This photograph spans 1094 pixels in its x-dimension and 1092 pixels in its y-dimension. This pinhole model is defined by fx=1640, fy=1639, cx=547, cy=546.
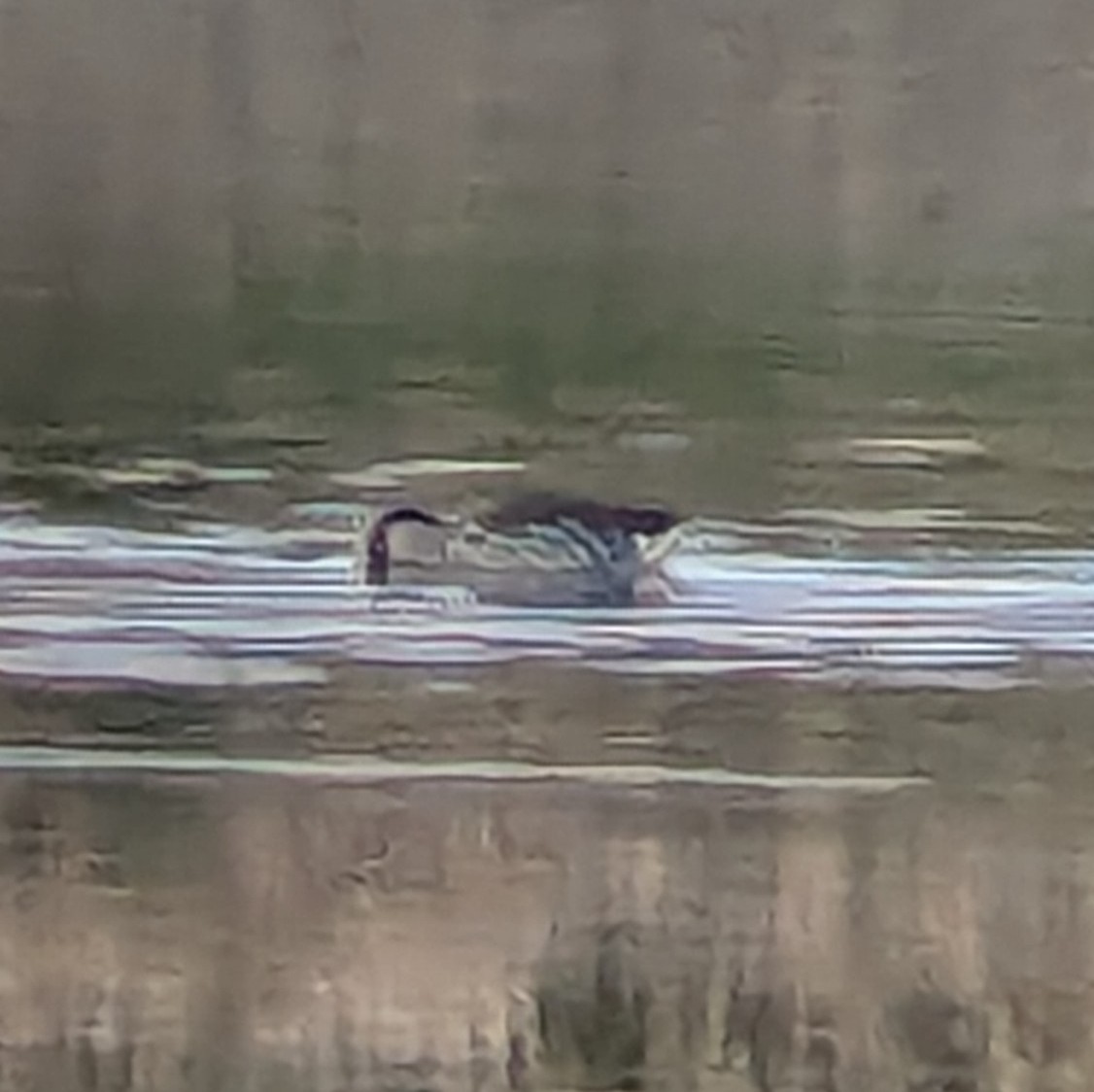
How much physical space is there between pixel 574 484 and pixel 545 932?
0.14m

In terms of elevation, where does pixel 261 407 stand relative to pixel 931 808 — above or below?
above

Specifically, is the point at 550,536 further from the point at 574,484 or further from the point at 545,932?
the point at 545,932

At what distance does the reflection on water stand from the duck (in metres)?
0.07

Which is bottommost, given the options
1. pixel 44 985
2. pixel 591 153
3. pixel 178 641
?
pixel 44 985

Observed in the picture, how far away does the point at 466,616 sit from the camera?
1.69ft

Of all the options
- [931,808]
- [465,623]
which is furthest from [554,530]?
[931,808]

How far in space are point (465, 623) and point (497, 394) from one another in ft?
0.24

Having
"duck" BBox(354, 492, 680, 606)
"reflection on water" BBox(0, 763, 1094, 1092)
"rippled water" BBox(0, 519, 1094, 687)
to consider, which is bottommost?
"reflection on water" BBox(0, 763, 1094, 1092)

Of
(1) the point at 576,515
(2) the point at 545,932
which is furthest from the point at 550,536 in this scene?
(2) the point at 545,932

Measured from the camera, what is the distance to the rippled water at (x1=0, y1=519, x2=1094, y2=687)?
510 millimetres

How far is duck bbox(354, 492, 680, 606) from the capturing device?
510mm

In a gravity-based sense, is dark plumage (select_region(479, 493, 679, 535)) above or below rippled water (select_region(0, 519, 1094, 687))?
above

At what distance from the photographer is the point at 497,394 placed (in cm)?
51

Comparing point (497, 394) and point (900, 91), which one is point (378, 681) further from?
point (900, 91)
